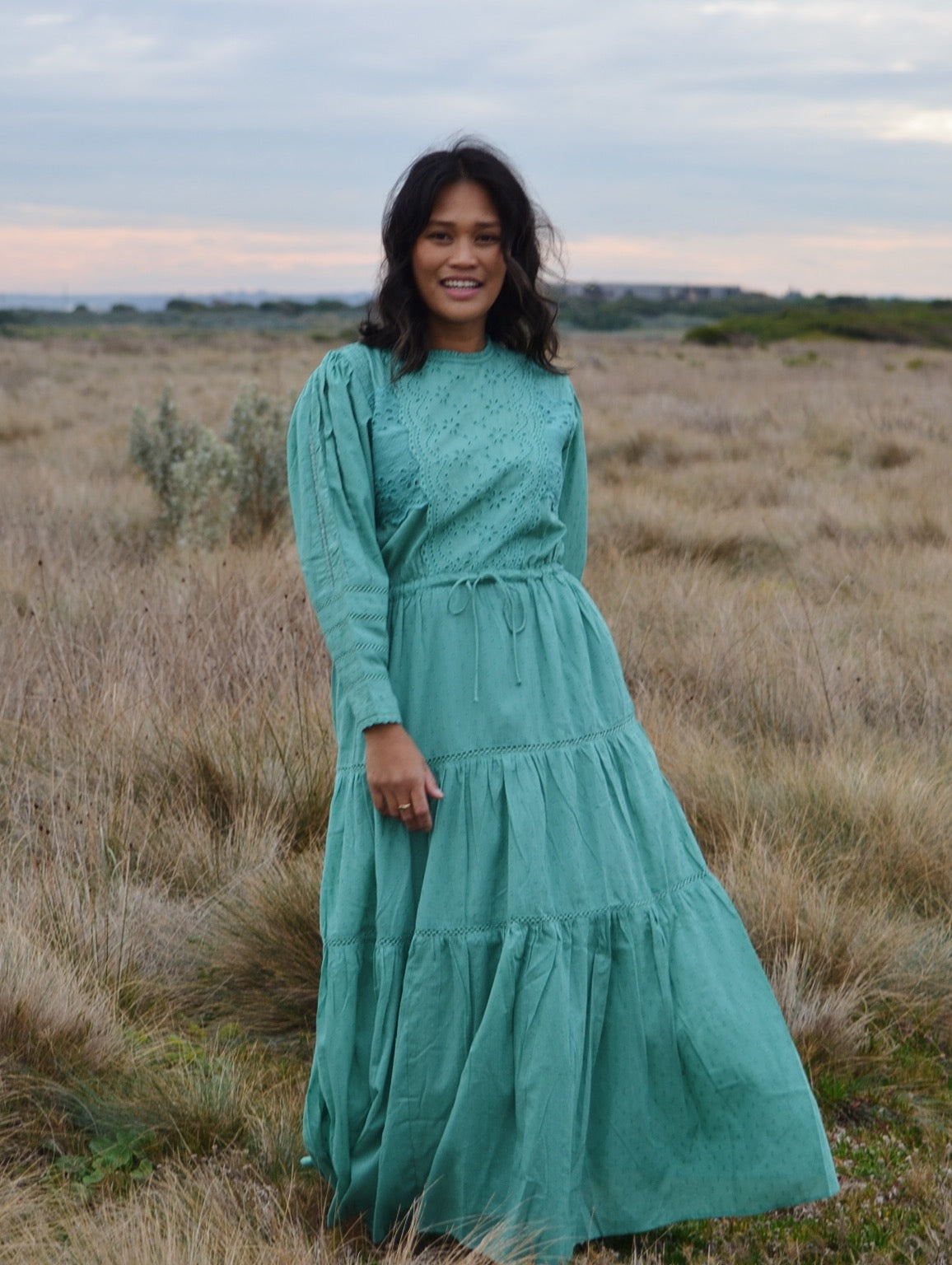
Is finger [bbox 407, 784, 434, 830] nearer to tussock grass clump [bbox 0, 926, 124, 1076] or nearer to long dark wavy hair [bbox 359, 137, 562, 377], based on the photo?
long dark wavy hair [bbox 359, 137, 562, 377]

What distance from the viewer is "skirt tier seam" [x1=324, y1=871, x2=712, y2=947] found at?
7.22 feet

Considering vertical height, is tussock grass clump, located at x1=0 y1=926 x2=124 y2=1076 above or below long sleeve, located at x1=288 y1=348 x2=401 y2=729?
below

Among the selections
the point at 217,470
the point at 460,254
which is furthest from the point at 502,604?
the point at 217,470

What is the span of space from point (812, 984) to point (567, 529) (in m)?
1.22

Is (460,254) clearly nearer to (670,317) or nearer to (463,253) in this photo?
(463,253)

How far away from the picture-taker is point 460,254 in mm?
2352

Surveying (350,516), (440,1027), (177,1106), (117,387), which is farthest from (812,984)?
(117,387)

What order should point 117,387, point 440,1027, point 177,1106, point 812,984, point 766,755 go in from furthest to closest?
point 117,387, point 766,755, point 812,984, point 177,1106, point 440,1027

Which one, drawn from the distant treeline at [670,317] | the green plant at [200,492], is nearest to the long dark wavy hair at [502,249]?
the green plant at [200,492]

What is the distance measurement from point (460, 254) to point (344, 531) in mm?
529

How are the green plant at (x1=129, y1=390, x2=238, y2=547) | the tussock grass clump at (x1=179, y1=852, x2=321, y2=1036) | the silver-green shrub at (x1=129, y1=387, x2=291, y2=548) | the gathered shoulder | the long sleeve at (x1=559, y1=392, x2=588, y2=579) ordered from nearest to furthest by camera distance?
the gathered shoulder → the long sleeve at (x1=559, y1=392, x2=588, y2=579) → the tussock grass clump at (x1=179, y1=852, x2=321, y2=1036) → the green plant at (x1=129, y1=390, x2=238, y2=547) → the silver-green shrub at (x1=129, y1=387, x2=291, y2=548)

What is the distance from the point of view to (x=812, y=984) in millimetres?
3100

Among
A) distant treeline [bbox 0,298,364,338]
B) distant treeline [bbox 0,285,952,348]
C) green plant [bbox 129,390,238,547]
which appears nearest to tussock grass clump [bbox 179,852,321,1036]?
green plant [bbox 129,390,238,547]

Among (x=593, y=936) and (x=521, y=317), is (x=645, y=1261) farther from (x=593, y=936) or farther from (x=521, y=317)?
(x=521, y=317)
